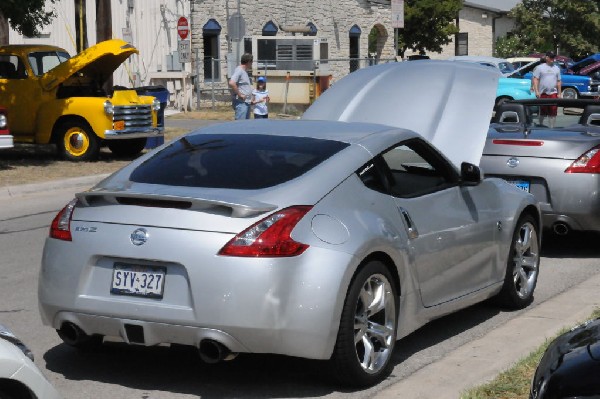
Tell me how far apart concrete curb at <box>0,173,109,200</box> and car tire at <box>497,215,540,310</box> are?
30.3 ft

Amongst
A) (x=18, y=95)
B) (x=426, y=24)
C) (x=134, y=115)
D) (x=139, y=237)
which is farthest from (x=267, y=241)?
(x=426, y=24)

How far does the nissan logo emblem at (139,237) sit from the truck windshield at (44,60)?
14961mm

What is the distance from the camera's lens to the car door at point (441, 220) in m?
6.79

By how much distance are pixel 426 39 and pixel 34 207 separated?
4512 cm

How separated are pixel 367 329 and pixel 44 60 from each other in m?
15.5

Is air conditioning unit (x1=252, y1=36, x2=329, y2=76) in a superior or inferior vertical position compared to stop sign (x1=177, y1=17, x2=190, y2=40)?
inferior

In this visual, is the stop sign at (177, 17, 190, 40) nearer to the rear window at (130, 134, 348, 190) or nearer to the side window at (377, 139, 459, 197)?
the side window at (377, 139, 459, 197)

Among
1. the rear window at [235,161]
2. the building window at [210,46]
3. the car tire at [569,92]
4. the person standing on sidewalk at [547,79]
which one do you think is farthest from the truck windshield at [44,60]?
the car tire at [569,92]

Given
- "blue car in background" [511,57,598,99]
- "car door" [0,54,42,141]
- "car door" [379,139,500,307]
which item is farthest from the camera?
"blue car in background" [511,57,598,99]

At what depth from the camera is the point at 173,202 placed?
19.8 feet

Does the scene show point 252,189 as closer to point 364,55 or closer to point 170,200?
point 170,200

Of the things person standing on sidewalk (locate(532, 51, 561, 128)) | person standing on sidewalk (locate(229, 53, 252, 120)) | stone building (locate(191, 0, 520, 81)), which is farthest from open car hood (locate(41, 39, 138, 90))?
stone building (locate(191, 0, 520, 81))

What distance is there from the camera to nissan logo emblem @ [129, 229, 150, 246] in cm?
595

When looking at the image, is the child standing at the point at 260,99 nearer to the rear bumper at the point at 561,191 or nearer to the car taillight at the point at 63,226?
the rear bumper at the point at 561,191
